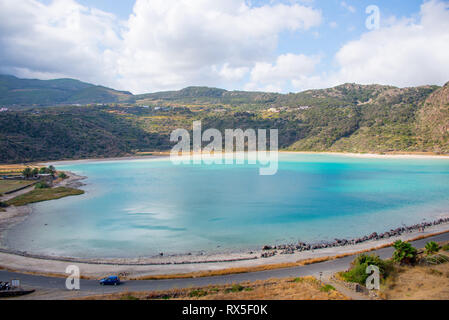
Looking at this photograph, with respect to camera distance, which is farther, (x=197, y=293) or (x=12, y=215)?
(x=12, y=215)

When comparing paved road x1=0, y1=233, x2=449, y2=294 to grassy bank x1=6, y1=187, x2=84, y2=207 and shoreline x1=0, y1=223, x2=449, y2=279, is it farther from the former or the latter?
grassy bank x1=6, y1=187, x2=84, y2=207

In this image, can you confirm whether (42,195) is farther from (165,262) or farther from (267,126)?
(267,126)

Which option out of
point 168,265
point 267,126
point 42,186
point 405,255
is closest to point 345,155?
point 267,126

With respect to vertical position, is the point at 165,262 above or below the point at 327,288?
below

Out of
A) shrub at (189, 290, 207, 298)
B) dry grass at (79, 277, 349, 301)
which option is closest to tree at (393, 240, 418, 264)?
dry grass at (79, 277, 349, 301)

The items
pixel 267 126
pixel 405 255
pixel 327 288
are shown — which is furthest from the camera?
pixel 267 126

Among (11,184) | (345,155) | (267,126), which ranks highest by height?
(267,126)
